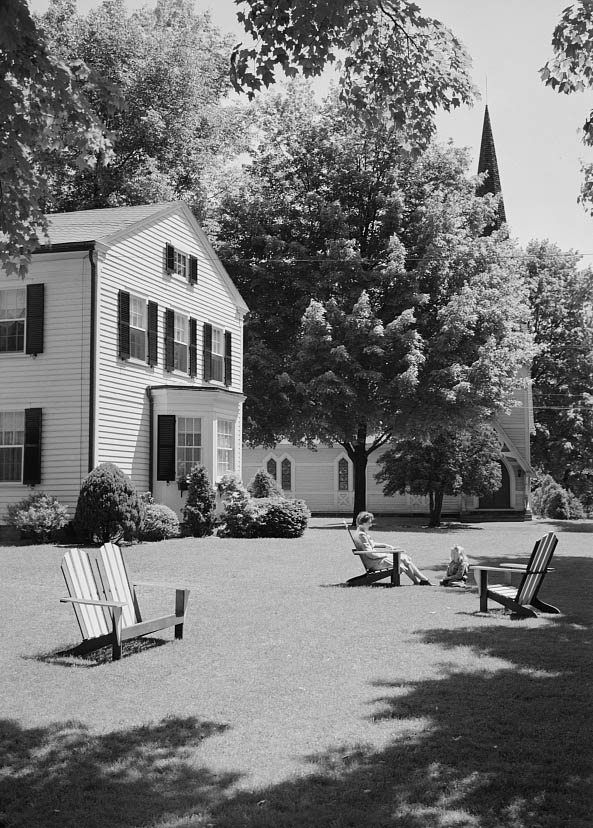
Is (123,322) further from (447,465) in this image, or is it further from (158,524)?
(447,465)

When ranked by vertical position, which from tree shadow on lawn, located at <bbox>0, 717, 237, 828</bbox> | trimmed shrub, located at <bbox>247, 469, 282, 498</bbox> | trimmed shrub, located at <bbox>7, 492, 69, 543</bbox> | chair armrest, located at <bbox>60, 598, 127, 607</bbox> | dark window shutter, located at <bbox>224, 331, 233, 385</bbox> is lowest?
tree shadow on lawn, located at <bbox>0, 717, 237, 828</bbox>

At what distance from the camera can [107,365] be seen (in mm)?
23906

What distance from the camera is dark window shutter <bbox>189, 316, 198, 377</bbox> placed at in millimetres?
28319

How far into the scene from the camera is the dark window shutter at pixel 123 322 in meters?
24.4

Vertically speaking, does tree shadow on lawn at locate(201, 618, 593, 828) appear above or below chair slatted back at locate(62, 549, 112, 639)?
below

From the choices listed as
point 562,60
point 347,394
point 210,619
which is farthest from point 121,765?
point 347,394

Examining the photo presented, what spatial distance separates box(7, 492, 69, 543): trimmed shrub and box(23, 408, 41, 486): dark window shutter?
1.22m

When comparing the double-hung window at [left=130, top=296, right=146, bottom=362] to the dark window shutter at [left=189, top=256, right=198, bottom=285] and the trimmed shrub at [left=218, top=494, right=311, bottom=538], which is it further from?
the trimmed shrub at [left=218, top=494, right=311, bottom=538]

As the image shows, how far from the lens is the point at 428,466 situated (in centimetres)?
3562

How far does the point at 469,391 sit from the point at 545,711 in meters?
26.7

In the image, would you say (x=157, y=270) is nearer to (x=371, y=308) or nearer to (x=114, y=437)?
(x=114, y=437)

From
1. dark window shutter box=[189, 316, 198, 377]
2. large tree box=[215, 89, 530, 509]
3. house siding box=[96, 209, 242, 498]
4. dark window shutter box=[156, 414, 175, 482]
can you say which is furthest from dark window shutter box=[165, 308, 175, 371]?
large tree box=[215, 89, 530, 509]

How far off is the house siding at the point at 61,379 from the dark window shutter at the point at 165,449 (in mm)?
3050

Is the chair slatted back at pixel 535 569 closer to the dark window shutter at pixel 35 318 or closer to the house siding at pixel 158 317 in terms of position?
the house siding at pixel 158 317
